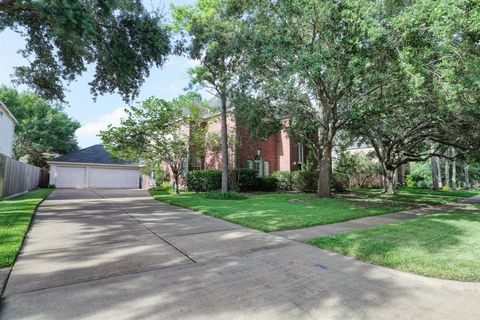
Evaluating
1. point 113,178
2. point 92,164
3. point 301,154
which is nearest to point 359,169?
point 301,154

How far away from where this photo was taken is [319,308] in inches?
114

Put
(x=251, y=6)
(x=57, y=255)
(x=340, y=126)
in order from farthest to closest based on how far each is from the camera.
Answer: (x=340, y=126) < (x=251, y=6) < (x=57, y=255)

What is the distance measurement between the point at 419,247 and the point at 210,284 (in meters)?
4.25

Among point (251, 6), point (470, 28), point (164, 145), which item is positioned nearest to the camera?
point (470, 28)

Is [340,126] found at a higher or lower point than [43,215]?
higher

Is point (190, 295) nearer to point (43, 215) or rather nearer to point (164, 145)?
point (43, 215)

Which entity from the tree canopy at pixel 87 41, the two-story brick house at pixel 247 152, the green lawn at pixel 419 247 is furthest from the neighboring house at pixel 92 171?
the green lawn at pixel 419 247

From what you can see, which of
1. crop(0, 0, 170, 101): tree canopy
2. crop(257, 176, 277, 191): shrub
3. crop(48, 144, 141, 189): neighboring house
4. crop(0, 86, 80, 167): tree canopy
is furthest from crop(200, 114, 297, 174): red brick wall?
crop(0, 86, 80, 167): tree canopy

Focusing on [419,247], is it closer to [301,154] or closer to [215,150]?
[215,150]

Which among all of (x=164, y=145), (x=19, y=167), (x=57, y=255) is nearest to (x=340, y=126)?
(x=164, y=145)

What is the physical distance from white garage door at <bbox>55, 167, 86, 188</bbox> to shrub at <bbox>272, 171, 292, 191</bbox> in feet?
69.0

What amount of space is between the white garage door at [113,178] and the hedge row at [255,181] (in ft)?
48.8

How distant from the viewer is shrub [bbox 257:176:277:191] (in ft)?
65.5

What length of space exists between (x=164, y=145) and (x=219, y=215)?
33.8ft
